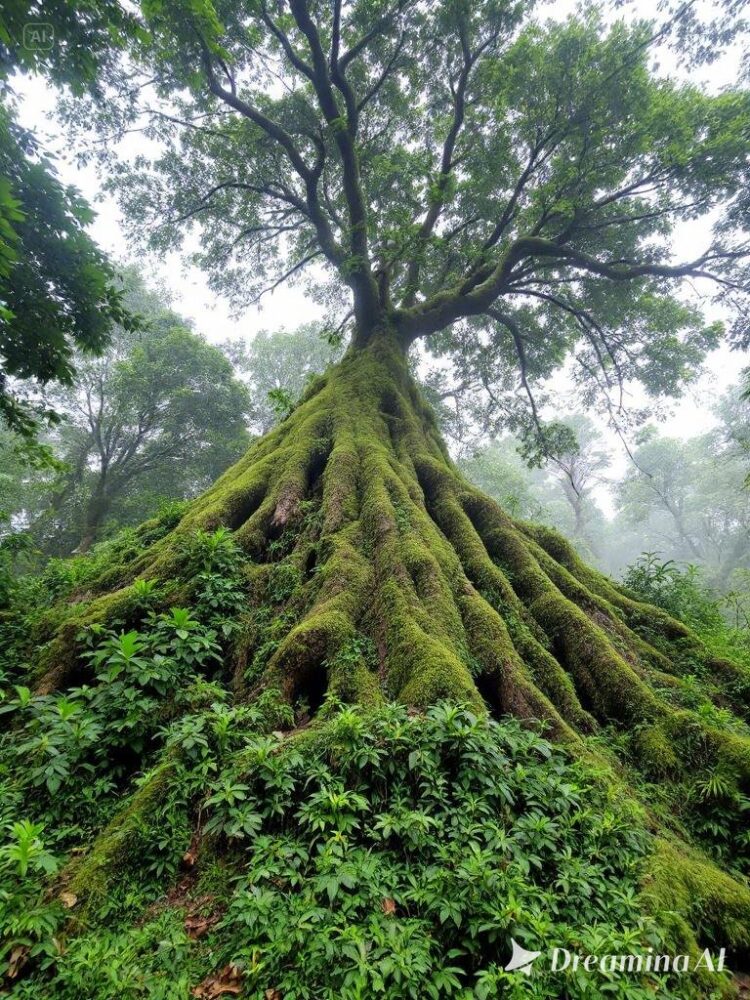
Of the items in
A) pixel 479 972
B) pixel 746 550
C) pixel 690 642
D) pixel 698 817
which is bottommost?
pixel 479 972

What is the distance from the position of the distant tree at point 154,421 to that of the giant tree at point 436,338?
7.95 meters

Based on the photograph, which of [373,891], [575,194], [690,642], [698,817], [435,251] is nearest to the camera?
[373,891]

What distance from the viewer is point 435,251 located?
34.7 ft

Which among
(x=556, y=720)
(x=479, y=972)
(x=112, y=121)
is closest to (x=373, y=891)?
(x=479, y=972)

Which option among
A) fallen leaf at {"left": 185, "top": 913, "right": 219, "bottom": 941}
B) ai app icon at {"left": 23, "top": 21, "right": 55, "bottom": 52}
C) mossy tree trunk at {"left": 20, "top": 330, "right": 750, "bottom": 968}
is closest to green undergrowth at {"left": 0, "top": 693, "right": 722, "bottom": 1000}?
fallen leaf at {"left": 185, "top": 913, "right": 219, "bottom": 941}

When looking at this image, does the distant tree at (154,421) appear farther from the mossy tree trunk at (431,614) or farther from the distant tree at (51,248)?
the mossy tree trunk at (431,614)

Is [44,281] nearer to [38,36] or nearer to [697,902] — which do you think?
[38,36]

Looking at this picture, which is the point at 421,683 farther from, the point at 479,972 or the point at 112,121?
the point at 112,121

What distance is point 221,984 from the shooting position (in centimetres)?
201

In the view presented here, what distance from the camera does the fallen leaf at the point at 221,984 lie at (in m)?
1.96

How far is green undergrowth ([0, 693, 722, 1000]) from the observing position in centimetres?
194

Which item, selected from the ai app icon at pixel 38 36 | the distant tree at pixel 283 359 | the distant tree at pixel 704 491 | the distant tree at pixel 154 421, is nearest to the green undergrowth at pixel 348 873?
the ai app icon at pixel 38 36

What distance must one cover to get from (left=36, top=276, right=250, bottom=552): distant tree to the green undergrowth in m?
16.5

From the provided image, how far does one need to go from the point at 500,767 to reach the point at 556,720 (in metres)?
1.02
